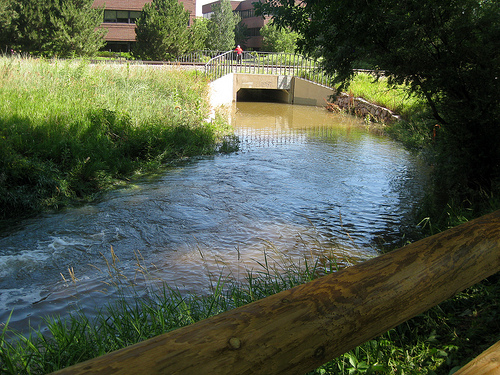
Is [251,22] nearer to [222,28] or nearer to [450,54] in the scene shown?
[222,28]

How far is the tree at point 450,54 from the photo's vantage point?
20.9 feet

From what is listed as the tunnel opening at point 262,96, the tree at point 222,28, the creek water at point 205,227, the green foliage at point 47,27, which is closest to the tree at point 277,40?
the tree at point 222,28

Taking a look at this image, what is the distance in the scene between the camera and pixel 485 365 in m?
1.81

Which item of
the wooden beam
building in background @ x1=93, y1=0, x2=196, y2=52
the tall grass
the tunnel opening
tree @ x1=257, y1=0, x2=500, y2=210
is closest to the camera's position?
the wooden beam

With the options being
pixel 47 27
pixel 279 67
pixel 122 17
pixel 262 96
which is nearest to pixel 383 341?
pixel 279 67

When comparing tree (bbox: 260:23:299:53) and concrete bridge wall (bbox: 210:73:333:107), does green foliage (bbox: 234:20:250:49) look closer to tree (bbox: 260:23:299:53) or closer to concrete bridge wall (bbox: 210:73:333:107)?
tree (bbox: 260:23:299:53)

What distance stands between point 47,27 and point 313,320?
37.7 meters

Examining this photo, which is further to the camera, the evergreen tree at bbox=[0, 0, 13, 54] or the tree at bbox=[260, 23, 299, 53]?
the tree at bbox=[260, 23, 299, 53]

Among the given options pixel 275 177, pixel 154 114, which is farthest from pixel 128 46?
pixel 275 177

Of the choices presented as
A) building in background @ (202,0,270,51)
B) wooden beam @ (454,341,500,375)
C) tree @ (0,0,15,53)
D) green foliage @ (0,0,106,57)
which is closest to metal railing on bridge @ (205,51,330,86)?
green foliage @ (0,0,106,57)

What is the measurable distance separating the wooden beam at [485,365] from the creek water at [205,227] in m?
3.11

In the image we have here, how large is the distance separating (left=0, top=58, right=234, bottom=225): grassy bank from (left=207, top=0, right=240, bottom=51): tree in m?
39.2

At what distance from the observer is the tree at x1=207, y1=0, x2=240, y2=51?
53.4 m

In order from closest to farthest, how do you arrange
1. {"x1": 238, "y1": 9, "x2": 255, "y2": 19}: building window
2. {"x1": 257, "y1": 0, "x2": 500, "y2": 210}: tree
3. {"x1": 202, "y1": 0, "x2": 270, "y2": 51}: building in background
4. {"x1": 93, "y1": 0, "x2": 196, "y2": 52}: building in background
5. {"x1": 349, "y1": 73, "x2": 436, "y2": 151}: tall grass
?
{"x1": 257, "y1": 0, "x2": 500, "y2": 210}: tree → {"x1": 349, "y1": 73, "x2": 436, "y2": 151}: tall grass → {"x1": 93, "y1": 0, "x2": 196, "y2": 52}: building in background → {"x1": 202, "y1": 0, "x2": 270, "y2": 51}: building in background → {"x1": 238, "y1": 9, "x2": 255, "y2": 19}: building window
